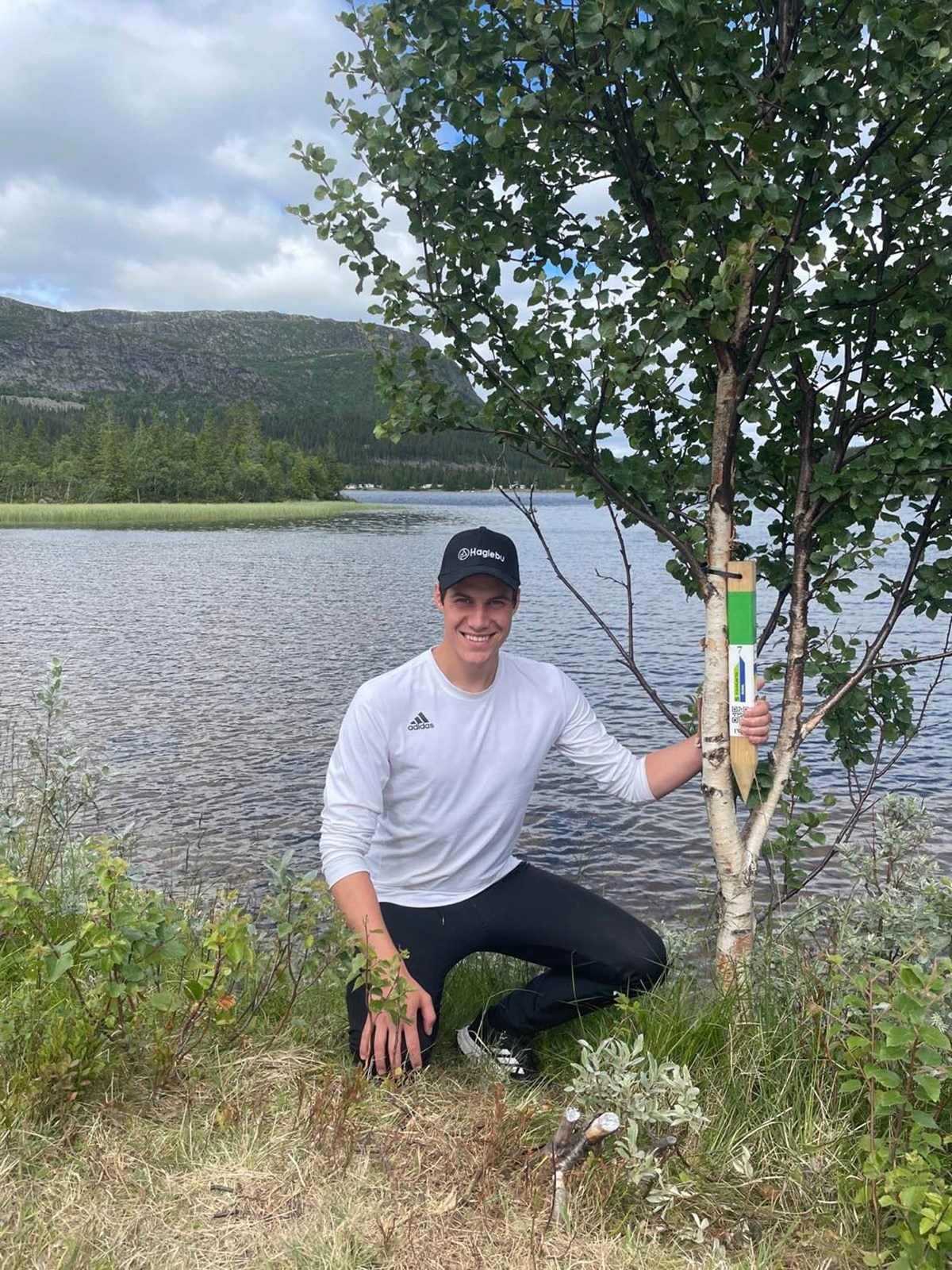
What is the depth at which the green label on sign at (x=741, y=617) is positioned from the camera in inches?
155

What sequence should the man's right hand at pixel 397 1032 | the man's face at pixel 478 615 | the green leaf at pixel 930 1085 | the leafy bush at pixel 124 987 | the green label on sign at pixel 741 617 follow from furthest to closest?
1. the man's face at pixel 478 615
2. the green label on sign at pixel 741 617
3. the man's right hand at pixel 397 1032
4. the leafy bush at pixel 124 987
5. the green leaf at pixel 930 1085

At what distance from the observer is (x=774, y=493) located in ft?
15.3

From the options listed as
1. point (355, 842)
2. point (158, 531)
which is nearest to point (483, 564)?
point (355, 842)

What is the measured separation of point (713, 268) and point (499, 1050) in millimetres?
3749

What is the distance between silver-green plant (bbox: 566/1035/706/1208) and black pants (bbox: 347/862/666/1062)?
0.99m

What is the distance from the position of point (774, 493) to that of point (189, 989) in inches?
144

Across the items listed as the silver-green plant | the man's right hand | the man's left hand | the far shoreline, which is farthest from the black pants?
the far shoreline

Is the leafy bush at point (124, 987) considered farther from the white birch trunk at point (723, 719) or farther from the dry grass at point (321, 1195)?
the white birch trunk at point (723, 719)

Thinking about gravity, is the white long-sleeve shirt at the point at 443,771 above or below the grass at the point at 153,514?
above

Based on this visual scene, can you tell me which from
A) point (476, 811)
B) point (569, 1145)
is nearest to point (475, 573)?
point (476, 811)

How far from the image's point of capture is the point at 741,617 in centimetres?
396

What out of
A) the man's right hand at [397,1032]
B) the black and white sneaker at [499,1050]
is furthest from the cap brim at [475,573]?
the black and white sneaker at [499,1050]

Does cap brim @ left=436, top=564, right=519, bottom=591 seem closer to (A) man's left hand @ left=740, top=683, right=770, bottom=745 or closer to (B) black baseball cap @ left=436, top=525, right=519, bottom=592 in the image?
(B) black baseball cap @ left=436, top=525, right=519, bottom=592

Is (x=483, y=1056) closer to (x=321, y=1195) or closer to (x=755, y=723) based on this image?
(x=321, y=1195)
